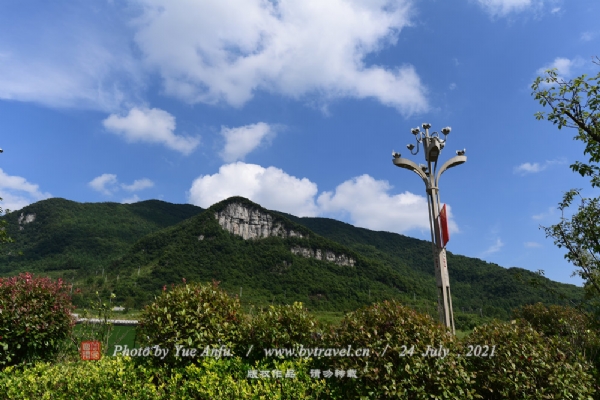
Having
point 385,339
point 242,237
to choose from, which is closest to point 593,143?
point 385,339

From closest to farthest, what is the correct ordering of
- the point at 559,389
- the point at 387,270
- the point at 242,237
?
the point at 559,389, the point at 387,270, the point at 242,237

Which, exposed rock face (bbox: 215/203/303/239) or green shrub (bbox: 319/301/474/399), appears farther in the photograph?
exposed rock face (bbox: 215/203/303/239)

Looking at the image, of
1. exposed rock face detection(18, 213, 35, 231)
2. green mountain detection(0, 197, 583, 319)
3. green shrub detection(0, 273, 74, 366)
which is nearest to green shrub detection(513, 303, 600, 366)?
green shrub detection(0, 273, 74, 366)

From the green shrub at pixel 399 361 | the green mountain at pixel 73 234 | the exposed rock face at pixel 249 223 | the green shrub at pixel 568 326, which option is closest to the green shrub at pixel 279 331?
the green shrub at pixel 399 361

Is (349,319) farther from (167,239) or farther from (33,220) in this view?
(33,220)

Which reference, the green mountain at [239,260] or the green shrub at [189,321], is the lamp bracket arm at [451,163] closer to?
the green shrub at [189,321]

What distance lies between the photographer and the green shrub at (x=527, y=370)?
405cm

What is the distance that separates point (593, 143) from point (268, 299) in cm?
6009

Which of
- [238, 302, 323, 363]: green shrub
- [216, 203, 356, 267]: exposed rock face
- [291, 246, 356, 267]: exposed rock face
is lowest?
[238, 302, 323, 363]: green shrub

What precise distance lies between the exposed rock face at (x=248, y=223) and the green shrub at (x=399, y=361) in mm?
96685

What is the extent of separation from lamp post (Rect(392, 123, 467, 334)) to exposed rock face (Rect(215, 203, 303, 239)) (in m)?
94.7

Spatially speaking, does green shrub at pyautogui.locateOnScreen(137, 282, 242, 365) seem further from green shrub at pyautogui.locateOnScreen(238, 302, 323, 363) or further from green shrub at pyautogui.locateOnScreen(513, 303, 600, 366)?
green shrub at pyautogui.locateOnScreen(513, 303, 600, 366)

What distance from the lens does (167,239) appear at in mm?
88375

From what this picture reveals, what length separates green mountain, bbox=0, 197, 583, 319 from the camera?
65.1 metres
